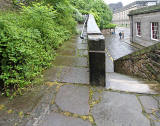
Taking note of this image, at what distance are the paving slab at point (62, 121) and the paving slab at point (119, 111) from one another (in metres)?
0.23

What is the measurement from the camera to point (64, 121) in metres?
1.71

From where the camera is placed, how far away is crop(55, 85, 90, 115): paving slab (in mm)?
1947

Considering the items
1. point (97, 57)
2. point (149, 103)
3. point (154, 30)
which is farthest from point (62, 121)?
point (154, 30)

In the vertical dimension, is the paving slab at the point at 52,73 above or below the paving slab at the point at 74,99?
above

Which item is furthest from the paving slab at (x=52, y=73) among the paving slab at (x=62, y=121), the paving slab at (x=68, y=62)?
the paving slab at (x=62, y=121)

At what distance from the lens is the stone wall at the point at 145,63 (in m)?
3.54

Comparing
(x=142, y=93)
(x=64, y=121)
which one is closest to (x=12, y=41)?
(x=64, y=121)

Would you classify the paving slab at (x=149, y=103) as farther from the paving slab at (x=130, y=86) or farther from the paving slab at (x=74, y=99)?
the paving slab at (x=74, y=99)

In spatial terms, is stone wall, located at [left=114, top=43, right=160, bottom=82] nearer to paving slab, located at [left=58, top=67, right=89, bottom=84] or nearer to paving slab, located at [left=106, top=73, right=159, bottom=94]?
paving slab, located at [left=106, top=73, right=159, bottom=94]

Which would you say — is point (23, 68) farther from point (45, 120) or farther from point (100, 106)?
point (100, 106)

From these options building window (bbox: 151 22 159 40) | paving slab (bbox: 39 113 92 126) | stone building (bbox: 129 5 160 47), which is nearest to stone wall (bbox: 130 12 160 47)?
stone building (bbox: 129 5 160 47)

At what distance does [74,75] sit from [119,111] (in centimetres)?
148

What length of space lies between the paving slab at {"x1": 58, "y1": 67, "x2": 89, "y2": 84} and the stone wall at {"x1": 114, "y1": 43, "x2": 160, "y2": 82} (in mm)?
1930

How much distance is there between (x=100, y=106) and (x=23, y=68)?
1564mm
